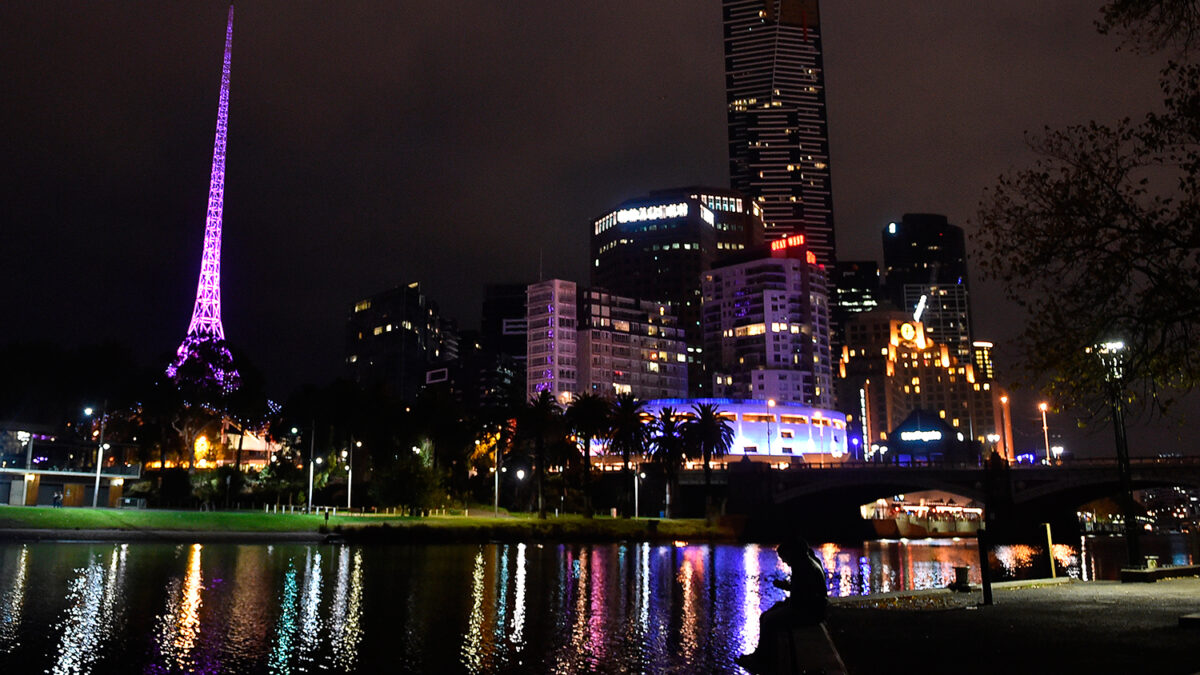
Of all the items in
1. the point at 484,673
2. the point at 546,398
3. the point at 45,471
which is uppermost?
the point at 546,398

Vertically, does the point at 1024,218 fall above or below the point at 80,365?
below

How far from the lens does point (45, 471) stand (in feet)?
296

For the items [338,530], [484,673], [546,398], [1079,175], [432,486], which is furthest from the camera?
[546,398]

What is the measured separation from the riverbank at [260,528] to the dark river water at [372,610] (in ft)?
23.9

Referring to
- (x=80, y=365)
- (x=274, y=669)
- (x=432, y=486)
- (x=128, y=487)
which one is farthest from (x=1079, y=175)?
(x=80, y=365)

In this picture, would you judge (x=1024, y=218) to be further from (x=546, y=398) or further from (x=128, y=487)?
(x=128, y=487)

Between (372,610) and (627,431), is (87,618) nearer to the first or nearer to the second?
(372,610)

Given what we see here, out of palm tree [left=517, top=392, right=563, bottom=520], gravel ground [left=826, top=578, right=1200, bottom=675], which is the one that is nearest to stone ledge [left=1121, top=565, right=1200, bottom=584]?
gravel ground [left=826, top=578, right=1200, bottom=675]

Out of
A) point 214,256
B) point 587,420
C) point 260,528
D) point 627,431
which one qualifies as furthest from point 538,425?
point 214,256

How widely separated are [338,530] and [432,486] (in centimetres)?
2259

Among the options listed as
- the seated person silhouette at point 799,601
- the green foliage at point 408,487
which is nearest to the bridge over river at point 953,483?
the green foliage at point 408,487

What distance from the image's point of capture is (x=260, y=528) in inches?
3105

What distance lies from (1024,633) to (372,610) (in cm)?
2377

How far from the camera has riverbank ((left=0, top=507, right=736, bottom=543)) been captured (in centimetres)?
7106
